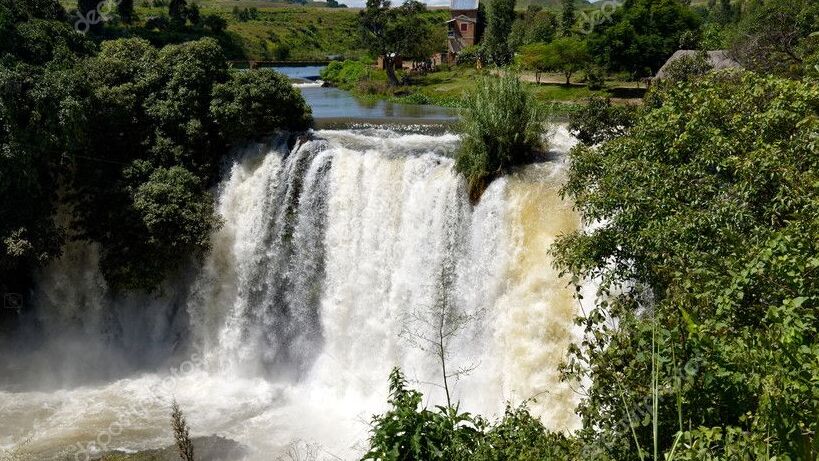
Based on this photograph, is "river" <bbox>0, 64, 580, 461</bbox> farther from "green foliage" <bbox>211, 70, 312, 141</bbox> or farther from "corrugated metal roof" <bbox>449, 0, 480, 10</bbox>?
"corrugated metal roof" <bbox>449, 0, 480, 10</bbox>

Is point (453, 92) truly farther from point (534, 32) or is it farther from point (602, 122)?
point (602, 122)

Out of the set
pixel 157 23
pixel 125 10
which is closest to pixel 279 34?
pixel 157 23

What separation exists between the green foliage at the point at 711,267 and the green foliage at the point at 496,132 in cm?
382

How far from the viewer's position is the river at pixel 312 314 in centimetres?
1364

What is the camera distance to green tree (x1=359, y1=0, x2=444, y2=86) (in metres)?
49.8

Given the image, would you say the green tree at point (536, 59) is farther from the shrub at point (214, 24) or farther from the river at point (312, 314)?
the shrub at point (214, 24)

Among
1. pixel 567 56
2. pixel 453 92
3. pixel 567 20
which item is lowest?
pixel 453 92

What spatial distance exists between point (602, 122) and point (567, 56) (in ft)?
88.5

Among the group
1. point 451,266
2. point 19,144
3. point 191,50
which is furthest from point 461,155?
point 19,144

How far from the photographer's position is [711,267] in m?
7.07

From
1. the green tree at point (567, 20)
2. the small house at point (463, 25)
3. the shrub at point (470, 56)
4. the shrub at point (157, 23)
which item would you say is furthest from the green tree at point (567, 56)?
the shrub at point (157, 23)

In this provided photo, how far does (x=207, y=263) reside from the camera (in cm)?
1722

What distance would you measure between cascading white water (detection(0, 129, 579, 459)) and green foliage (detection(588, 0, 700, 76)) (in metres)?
21.5

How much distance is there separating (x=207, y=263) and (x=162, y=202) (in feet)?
6.86
